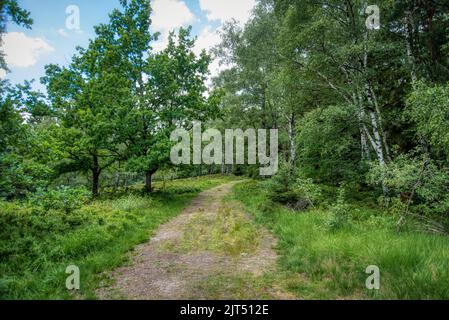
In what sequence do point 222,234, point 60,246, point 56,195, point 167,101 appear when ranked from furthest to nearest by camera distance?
1. point 167,101
2. point 222,234
3. point 56,195
4. point 60,246

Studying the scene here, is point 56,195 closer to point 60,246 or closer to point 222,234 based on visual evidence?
point 60,246

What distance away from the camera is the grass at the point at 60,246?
15.1ft

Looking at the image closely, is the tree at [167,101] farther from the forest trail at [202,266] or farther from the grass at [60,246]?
the forest trail at [202,266]

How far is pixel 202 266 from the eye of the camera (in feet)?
18.7

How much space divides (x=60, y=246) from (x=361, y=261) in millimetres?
7037

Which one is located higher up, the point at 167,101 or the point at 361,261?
the point at 167,101

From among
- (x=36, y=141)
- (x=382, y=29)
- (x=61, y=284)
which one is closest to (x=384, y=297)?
(x=61, y=284)

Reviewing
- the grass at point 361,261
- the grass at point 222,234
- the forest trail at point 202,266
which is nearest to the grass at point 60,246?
the forest trail at point 202,266

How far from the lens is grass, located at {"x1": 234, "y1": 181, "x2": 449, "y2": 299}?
412 cm

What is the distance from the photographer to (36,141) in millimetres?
6512

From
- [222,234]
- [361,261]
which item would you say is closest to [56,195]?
[222,234]

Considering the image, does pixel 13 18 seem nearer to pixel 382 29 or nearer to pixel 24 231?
pixel 24 231

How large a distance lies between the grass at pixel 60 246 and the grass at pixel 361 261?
411 centimetres
